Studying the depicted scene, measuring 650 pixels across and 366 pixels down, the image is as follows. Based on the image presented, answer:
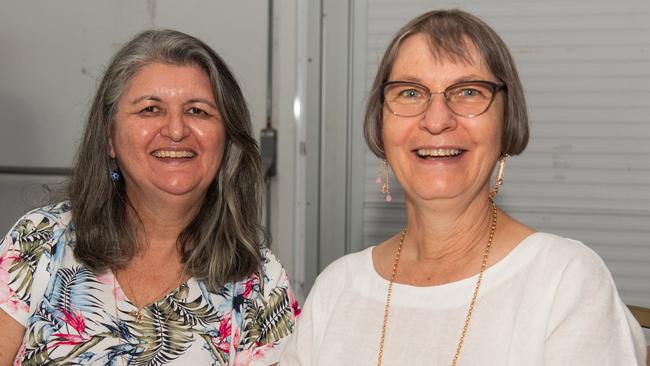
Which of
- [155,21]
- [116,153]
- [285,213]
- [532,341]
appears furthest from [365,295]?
[155,21]

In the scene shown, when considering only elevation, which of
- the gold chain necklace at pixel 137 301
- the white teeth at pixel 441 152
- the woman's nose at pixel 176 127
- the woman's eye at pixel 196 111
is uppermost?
the woman's eye at pixel 196 111

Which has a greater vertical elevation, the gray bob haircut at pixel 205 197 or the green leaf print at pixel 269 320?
the gray bob haircut at pixel 205 197

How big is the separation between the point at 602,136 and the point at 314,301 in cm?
182

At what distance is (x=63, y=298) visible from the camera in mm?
2146

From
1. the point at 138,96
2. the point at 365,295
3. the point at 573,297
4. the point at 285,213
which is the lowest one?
the point at 285,213

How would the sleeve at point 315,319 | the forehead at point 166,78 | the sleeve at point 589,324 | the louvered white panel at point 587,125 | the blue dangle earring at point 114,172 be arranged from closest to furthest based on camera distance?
the sleeve at point 589,324 < the sleeve at point 315,319 < the forehead at point 166,78 < the blue dangle earring at point 114,172 < the louvered white panel at point 587,125

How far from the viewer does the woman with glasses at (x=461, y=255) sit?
1.61m

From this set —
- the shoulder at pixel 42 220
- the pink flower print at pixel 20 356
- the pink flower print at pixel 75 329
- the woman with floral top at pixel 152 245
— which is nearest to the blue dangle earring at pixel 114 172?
the woman with floral top at pixel 152 245

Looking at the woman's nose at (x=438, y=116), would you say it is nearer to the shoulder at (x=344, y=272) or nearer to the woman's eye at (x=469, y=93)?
the woman's eye at (x=469, y=93)

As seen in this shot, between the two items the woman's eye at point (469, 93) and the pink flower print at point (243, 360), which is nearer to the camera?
the woman's eye at point (469, 93)

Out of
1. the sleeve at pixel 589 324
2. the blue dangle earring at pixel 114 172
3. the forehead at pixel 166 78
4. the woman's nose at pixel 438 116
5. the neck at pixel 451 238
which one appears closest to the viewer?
the sleeve at pixel 589 324

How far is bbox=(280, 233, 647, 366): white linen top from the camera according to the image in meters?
1.56

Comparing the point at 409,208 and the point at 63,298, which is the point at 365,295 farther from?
the point at 63,298

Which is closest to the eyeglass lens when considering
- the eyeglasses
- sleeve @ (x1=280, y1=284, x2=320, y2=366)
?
the eyeglasses
